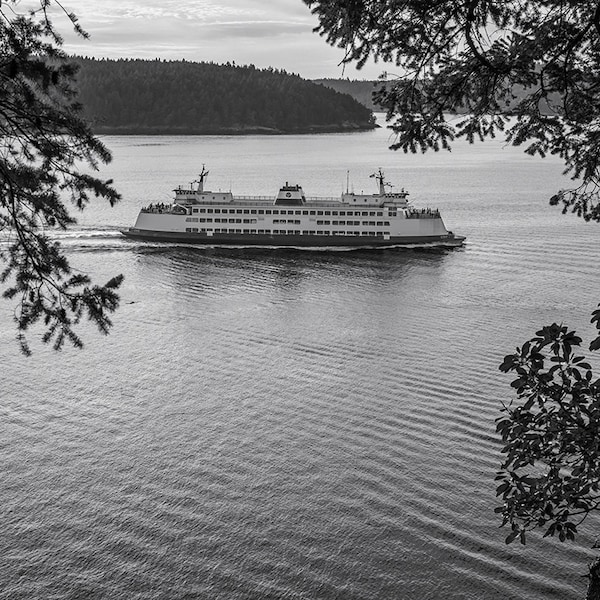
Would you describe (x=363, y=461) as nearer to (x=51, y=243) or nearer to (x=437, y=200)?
(x=51, y=243)

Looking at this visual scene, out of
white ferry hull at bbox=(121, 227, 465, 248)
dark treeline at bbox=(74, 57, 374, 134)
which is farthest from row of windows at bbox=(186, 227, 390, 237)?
dark treeline at bbox=(74, 57, 374, 134)

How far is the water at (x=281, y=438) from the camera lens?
14.8 m

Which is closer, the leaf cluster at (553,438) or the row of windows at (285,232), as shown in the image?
the leaf cluster at (553,438)

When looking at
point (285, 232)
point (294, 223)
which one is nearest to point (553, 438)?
point (285, 232)

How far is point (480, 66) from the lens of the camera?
826 centimetres

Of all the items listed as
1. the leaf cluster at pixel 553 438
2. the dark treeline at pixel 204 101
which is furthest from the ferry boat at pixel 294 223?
the dark treeline at pixel 204 101

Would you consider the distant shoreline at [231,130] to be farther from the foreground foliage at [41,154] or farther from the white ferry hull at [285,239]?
the foreground foliage at [41,154]

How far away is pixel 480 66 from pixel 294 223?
145 ft

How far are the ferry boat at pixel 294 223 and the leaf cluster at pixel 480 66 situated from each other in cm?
4232

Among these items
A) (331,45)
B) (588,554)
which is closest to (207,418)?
(588,554)

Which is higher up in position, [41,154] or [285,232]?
[41,154]

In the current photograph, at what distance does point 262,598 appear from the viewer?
46.0 feet

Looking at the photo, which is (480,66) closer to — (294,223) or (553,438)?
(553,438)

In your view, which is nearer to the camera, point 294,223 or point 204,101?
point 294,223
